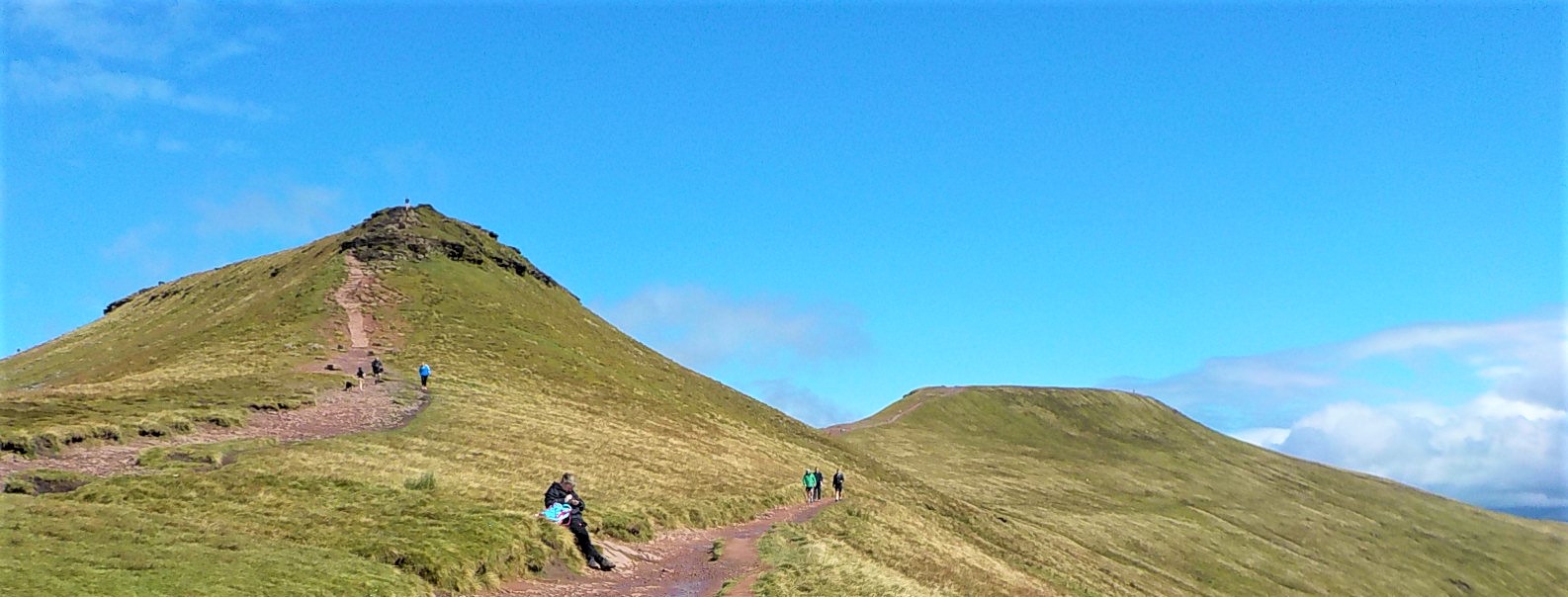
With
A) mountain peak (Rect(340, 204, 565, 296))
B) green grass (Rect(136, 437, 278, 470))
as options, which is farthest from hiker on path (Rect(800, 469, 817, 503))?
mountain peak (Rect(340, 204, 565, 296))

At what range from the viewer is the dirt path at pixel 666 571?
23188 millimetres

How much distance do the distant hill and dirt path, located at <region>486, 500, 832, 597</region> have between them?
0.80m

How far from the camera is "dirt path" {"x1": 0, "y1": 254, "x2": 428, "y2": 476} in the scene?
32.2m

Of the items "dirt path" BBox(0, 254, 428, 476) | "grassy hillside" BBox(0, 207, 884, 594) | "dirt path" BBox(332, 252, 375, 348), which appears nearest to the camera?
"grassy hillside" BBox(0, 207, 884, 594)

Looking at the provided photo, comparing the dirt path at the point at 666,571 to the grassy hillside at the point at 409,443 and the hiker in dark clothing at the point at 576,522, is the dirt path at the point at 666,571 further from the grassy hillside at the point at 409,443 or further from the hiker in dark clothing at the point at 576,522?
the grassy hillside at the point at 409,443

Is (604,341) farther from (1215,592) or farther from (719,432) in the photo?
(1215,592)

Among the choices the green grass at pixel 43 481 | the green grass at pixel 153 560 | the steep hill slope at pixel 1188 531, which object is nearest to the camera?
the green grass at pixel 153 560

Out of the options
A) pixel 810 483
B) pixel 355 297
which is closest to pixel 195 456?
pixel 810 483

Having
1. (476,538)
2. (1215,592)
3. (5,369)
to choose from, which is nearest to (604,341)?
(5,369)

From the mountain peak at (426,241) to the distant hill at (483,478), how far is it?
0.60 metres

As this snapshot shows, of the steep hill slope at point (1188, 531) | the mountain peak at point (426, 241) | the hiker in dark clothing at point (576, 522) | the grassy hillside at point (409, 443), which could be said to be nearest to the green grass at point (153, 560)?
the grassy hillside at point (409, 443)

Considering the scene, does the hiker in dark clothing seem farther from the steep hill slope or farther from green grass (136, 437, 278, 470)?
the steep hill slope

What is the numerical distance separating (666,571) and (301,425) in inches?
1149

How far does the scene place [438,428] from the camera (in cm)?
4809
